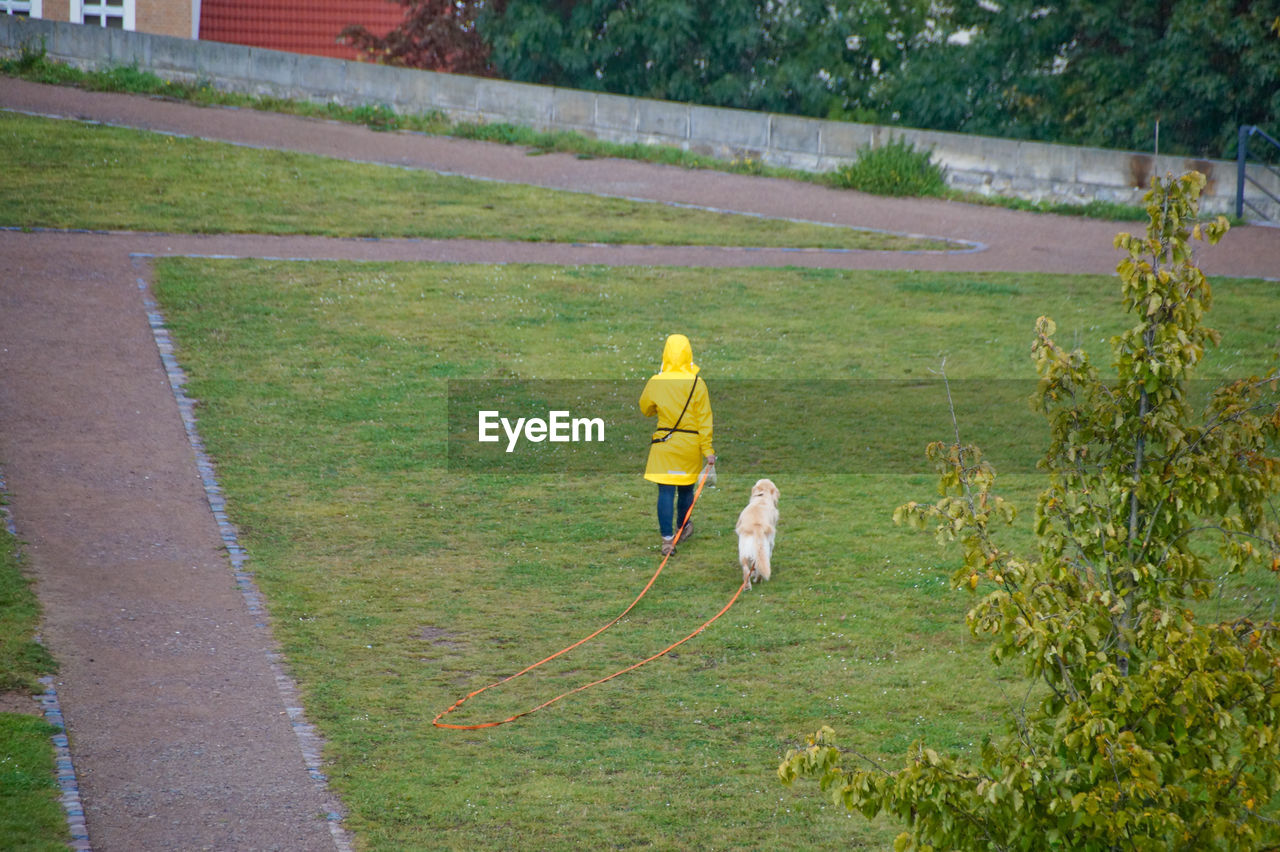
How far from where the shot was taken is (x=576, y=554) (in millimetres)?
11414

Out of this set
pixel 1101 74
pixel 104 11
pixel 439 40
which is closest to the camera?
pixel 1101 74

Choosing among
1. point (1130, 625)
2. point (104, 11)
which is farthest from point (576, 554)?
point (104, 11)

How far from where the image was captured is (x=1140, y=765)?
14.1 feet

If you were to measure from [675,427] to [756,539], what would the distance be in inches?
44.6

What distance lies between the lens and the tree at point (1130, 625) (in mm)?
4395

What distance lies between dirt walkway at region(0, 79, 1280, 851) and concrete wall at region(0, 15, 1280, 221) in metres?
1.21

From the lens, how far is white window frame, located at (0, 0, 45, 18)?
A: 116 feet

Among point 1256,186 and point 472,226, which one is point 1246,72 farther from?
point 472,226

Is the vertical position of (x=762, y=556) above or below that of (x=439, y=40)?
below

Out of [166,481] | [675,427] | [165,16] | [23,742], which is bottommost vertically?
[23,742]

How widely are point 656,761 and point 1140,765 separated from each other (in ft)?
13.5

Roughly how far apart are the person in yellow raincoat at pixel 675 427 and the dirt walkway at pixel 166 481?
3285 millimetres

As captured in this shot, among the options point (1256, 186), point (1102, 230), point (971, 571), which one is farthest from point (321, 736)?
point (1256, 186)

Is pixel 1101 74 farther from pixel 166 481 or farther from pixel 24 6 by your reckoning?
pixel 24 6
